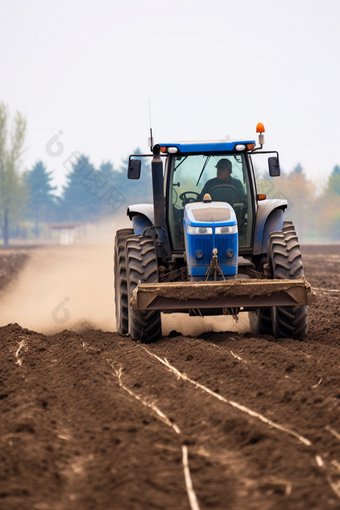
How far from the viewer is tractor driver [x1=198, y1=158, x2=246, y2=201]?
8844 mm

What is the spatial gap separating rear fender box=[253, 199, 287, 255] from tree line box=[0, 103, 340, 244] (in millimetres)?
48051

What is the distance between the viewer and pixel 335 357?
7.04m

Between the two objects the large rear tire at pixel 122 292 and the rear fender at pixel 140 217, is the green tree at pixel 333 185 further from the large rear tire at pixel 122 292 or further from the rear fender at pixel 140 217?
the large rear tire at pixel 122 292

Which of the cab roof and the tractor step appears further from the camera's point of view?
the cab roof

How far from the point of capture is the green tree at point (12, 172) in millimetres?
69750

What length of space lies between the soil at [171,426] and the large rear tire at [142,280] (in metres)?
0.25

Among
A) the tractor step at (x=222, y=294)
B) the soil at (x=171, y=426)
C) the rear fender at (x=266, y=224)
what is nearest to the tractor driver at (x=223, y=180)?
the rear fender at (x=266, y=224)

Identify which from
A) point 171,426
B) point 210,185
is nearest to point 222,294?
point 210,185

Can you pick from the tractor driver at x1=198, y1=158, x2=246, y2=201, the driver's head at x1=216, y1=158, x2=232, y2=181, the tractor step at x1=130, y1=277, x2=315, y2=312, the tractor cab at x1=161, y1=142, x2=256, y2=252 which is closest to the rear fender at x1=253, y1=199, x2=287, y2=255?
the tractor cab at x1=161, y1=142, x2=256, y2=252

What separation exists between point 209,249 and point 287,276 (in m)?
1.00

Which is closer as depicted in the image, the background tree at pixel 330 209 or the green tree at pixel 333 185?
the green tree at pixel 333 185

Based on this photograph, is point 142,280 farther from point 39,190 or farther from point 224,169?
point 39,190

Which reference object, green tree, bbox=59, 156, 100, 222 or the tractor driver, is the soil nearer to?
the tractor driver

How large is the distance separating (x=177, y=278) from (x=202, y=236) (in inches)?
34.8
